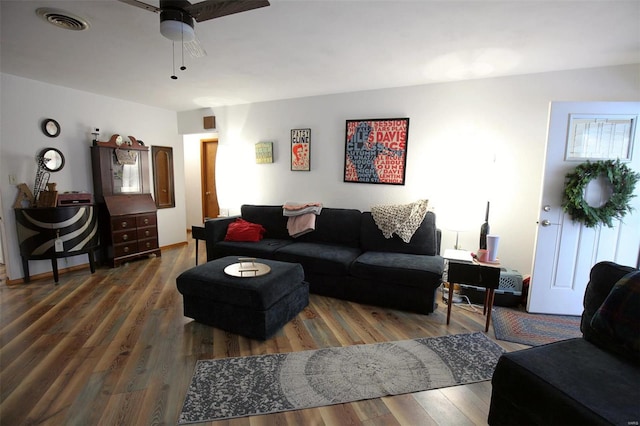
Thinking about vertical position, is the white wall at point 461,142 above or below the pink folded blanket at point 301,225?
above

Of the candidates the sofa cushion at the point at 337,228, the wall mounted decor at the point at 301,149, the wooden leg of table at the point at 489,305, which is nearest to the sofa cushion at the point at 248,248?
the sofa cushion at the point at 337,228

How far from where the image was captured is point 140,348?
2127 mm

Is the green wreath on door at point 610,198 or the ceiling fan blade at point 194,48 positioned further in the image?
the green wreath on door at point 610,198

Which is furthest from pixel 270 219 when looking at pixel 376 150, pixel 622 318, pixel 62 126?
pixel 622 318

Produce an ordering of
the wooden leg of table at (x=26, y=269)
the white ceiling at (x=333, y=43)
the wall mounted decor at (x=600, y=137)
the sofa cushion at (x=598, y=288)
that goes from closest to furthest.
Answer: the sofa cushion at (x=598, y=288)
the white ceiling at (x=333, y=43)
the wall mounted decor at (x=600, y=137)
the wooden leg of table at (x=26, y=269)

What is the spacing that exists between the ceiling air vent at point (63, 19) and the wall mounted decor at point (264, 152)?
246cm

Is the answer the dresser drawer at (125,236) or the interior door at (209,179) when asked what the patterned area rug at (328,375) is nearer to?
the dresser drawer at (125,236)

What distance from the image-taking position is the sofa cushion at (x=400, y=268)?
2.63 meters

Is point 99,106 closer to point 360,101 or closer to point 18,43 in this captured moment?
point 18,43

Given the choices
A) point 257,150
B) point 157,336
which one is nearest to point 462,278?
point 157,336

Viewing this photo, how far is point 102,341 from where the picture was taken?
7.22ft

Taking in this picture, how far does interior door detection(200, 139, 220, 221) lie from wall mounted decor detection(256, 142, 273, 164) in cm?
180

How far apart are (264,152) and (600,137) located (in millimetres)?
→ 3852

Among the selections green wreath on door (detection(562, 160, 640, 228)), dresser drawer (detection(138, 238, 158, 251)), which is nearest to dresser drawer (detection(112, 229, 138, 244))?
dresser drawer (detection(138, 238, 158, 251))
